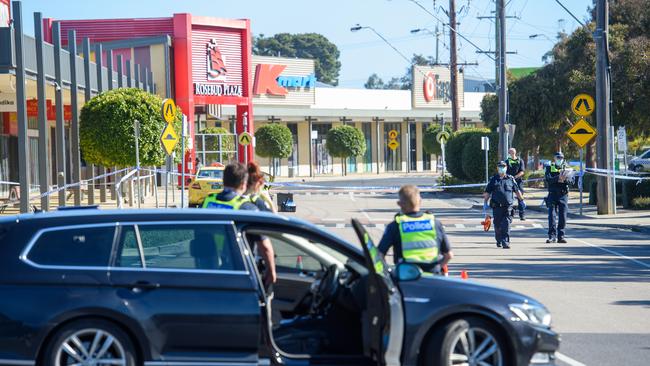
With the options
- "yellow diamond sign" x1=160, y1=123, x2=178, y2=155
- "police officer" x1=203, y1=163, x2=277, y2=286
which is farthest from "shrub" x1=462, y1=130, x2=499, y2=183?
"police officer" x1=203, y1=163, x2=277, y2=286

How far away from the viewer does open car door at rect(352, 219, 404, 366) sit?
272 inches

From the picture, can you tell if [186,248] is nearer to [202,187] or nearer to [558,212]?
[558,212]

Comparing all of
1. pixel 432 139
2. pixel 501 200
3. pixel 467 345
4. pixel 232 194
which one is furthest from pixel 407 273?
pixel 432 139

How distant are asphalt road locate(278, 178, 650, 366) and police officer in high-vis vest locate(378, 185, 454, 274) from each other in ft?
5.45

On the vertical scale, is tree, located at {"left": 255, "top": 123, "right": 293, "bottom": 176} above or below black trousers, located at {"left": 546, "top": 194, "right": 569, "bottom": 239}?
above

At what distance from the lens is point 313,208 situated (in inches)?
1345

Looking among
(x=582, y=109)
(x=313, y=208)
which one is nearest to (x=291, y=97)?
(x=313, y=208)

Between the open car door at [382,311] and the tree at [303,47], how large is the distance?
142533mm

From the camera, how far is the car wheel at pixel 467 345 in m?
7.11

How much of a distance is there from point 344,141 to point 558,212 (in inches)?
2039

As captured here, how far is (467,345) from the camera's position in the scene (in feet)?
23.6

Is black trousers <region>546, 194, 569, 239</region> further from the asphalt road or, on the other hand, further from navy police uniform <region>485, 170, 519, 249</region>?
navy police uniform <region>485, 170, 519, 249</region>

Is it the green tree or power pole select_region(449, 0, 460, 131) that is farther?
the green tree

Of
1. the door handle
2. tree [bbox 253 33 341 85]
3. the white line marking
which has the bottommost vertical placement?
the white line marking
